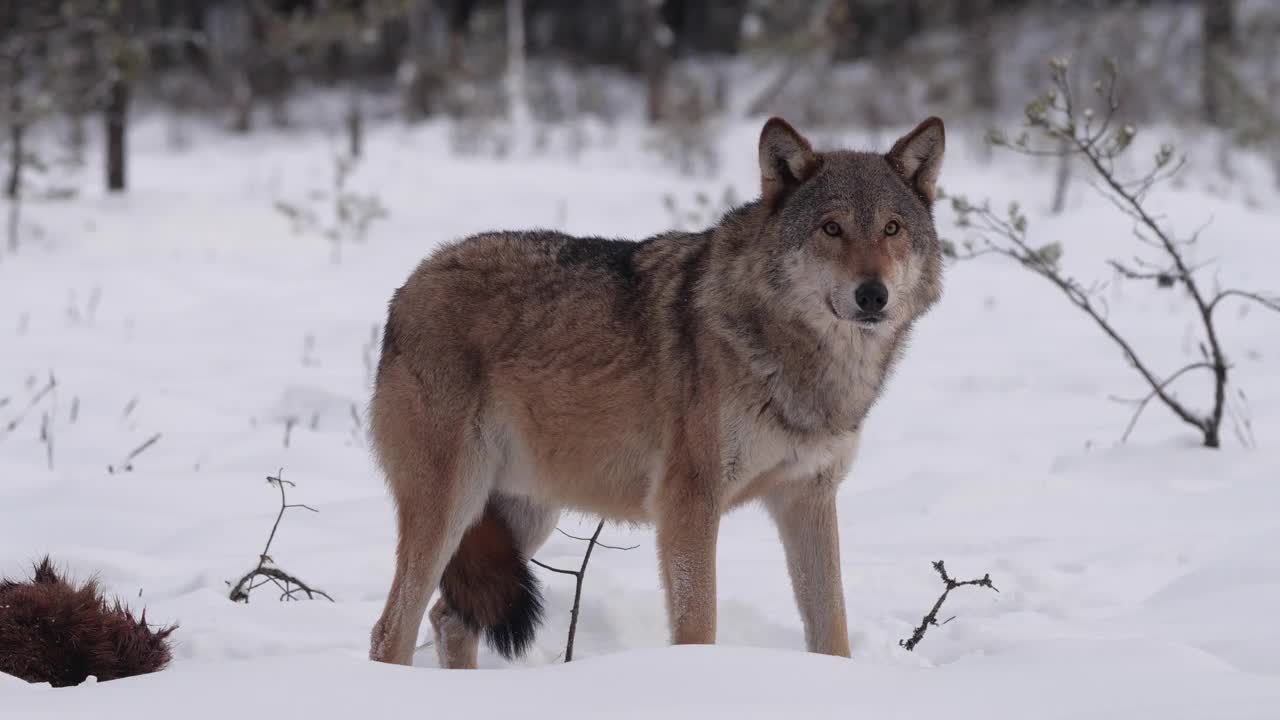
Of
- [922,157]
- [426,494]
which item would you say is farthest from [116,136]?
[922,157]

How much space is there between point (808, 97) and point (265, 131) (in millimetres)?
8828

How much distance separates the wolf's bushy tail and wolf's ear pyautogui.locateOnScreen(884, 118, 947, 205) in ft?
5.67

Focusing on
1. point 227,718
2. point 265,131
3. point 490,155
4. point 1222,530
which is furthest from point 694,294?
point 265,131

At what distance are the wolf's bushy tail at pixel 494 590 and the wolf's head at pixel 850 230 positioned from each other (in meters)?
1.25

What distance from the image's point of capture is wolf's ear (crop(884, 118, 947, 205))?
12.9 ft

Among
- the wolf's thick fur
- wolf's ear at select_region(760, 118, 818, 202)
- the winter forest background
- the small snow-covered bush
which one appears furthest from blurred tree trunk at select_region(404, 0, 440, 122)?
the small snow-covered bush

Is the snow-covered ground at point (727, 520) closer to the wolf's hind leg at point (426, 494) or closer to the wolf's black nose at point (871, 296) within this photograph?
the wolf's hind leg at point (426, 494)

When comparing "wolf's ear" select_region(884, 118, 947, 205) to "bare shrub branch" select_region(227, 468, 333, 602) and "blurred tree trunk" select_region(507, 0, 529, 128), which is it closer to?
"bare shrub branch" select_region(227, 468, 333, 602)

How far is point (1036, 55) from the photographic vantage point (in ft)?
80.9

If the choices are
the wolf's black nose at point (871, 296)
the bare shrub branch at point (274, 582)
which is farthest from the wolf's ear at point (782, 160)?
the bare shrub branch at point (274, 582)

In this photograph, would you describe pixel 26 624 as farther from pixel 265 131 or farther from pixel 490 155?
pixel 265 131

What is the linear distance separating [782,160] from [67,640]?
2364mm

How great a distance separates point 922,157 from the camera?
13.1 feet

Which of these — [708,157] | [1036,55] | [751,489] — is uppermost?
[1036,55]
